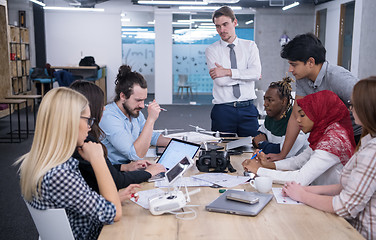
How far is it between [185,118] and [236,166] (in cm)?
710

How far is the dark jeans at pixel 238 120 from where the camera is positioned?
137 inches

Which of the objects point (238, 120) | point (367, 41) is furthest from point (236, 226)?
point (367, 41)

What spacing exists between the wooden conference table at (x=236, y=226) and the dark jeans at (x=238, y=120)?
5.80 feet

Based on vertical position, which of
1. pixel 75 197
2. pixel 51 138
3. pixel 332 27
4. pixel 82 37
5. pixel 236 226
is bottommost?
pixel 236 226

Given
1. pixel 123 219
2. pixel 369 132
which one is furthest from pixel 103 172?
pixel 369 132

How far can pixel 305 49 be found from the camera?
2.47m

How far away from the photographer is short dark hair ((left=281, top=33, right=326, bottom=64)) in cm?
247

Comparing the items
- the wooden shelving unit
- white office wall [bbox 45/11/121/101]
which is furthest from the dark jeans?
white office wall [bbox 45/11/121/101]

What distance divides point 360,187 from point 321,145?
0.43m

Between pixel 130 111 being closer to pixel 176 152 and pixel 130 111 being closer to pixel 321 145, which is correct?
pixel 176 152

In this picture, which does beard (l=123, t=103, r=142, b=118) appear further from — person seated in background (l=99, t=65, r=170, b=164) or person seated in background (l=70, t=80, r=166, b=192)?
person seated in background (l=70, t=80, r=166, b=192)

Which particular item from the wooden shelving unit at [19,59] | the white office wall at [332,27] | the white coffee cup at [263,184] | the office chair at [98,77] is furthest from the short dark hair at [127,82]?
the white office wall at [332,27]

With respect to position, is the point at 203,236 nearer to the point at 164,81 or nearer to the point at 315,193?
the point at 315,193

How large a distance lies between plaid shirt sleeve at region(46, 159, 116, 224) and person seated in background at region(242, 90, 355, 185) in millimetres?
936
